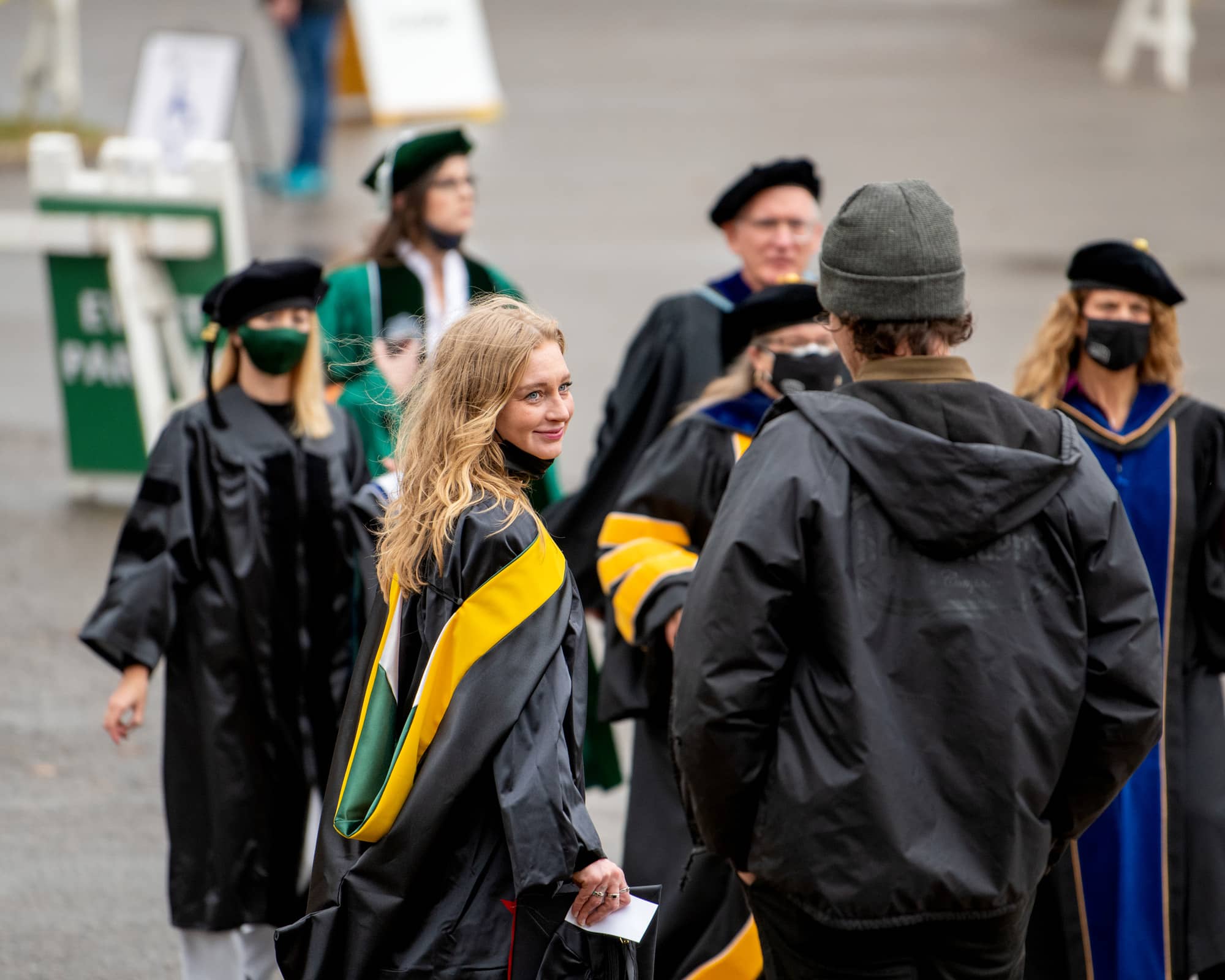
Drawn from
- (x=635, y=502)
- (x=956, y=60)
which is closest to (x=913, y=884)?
(x=635, y=502)

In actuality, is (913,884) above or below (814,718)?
below

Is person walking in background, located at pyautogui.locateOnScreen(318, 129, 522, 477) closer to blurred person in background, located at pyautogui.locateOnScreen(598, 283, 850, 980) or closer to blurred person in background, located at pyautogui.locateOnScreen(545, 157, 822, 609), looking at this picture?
blurred person in background, located at pyautogui.locateOnScreen(545, 157, 822, 609)

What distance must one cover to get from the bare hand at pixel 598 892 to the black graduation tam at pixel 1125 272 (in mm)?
2258

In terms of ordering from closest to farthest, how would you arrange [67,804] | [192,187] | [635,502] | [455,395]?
[455,395] < [635,502] < [67,804] < [192,187]

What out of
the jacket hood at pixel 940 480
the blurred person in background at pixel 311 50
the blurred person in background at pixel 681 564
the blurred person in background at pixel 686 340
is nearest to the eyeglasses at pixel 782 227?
the blurred person in background at pixel 686 340

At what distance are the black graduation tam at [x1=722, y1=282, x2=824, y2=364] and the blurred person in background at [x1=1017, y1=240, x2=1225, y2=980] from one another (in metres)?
0.78

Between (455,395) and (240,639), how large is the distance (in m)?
1.48

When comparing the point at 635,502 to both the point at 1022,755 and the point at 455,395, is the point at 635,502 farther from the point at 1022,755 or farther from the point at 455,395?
the point at 1022,755

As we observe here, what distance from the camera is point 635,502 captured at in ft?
14.0

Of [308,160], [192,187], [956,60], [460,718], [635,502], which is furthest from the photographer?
[956,60]

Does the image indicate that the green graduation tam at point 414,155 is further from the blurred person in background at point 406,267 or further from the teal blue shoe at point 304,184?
the teal blue shoe at point 304,184

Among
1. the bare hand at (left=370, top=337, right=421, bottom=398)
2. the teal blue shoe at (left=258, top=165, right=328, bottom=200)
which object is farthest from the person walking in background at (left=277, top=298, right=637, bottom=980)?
the teal blue shoe at (left=258, top=165, right=328, bottom=200)

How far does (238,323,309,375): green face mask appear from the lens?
174 inches

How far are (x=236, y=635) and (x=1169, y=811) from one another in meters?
2.39
